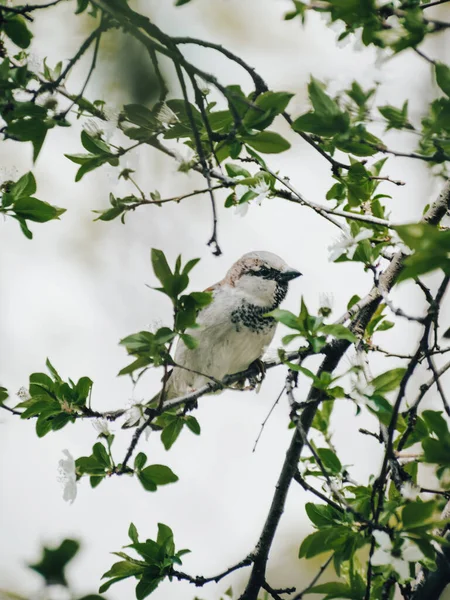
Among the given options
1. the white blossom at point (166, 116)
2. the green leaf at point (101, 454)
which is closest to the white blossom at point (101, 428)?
the green leaf at point (101, 454)

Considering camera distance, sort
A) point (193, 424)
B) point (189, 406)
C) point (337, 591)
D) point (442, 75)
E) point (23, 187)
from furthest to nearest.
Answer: point (189, 406)
point (193, 424)
point (23, 187)
point (337, 591)
point (442, 75)

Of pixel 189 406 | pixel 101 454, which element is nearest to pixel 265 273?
pixel 189 406

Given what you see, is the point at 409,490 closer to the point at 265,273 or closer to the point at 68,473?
the point at 68,473

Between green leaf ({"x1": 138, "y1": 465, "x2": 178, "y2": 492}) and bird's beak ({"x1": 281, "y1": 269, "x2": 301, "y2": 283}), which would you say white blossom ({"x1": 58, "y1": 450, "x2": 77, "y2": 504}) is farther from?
bird's beak ({"x1": 281, "y1": 269, "x2": 301, "y2": 283})

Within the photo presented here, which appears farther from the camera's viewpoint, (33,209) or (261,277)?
(261,277)

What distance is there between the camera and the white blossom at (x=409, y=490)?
1.73 metres

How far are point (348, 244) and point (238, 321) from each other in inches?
50.4

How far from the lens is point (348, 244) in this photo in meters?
2.15

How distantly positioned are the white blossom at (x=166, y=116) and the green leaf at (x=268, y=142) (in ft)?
0.65

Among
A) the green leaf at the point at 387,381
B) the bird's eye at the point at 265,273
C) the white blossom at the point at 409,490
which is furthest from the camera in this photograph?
the bird's eye at the point at 265,273

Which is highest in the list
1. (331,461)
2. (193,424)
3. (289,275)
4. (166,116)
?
(289,275)

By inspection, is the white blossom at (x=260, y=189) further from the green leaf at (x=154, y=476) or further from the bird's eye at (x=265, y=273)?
the bird's eye at (x=265, y=273)

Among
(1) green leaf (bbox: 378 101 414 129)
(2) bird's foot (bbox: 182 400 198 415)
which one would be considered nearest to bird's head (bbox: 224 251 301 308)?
(2) bird's foot (bbox: 182 400 198 415)

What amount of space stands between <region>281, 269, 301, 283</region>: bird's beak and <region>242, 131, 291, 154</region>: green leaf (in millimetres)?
1833
